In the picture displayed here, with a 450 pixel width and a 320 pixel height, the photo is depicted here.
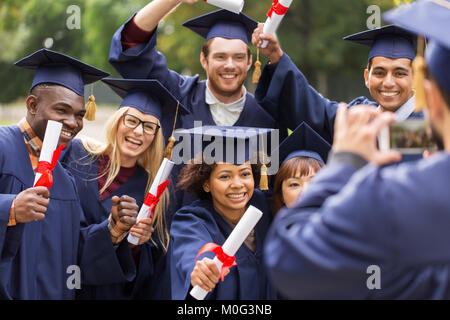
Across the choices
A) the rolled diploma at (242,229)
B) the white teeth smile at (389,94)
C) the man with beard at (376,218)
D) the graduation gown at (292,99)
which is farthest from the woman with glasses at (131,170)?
the man with beard at (376,218)

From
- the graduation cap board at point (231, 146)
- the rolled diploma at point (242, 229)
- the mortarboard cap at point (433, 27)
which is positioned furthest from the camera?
the graduation cap board at point (231, 146)

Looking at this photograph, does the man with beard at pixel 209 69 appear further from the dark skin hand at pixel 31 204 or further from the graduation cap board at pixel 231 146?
the dark skin hand at pixel 31 204

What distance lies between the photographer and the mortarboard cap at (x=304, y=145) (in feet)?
12.1

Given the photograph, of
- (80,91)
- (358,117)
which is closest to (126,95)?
(80,91)

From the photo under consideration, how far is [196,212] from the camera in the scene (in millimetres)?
3562

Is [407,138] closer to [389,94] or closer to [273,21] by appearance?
[273,21]

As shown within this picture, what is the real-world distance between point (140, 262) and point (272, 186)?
1.08 meters

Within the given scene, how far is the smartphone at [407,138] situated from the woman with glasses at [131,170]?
7.45ft

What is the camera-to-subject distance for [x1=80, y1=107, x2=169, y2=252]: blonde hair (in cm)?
387

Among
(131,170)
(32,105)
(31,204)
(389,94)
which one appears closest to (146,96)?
(131,170)

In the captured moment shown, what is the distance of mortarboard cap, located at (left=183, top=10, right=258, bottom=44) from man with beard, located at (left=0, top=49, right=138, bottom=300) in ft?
4.10

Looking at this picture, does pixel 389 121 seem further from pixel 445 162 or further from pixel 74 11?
pixel 74 11

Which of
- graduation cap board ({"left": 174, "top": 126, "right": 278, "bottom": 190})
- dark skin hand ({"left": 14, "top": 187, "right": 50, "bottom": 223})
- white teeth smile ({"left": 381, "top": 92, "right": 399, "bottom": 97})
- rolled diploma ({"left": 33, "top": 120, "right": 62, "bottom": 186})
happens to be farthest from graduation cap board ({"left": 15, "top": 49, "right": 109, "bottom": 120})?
white teeth smile ({"left": 381, "top": 92, "right": 399, "bottom": 97})

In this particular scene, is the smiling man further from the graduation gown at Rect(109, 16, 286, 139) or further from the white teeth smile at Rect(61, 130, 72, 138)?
the white teeth smile at Rect(61, 130, 72, 138)
